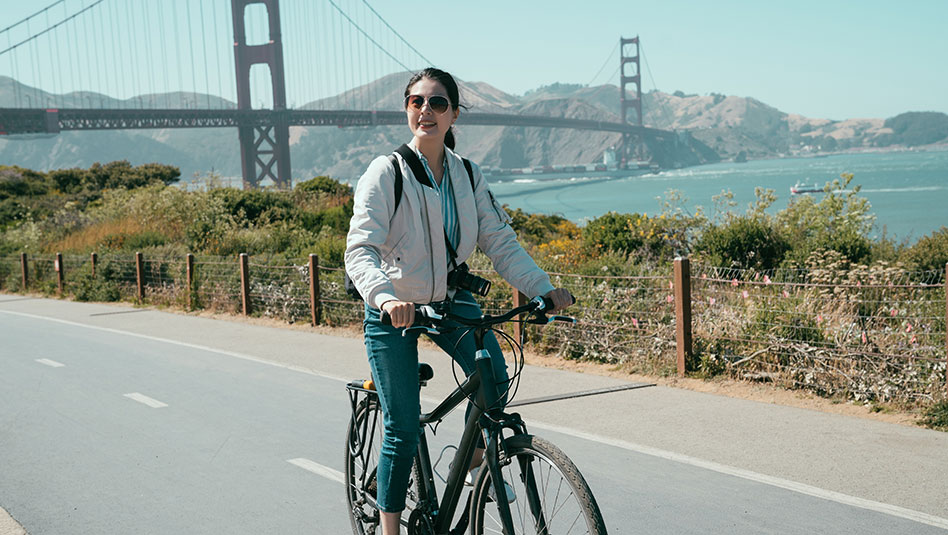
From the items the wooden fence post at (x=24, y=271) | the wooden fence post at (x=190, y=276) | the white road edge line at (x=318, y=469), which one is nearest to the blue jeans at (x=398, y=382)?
the white road edge line at (x=318, y=469)

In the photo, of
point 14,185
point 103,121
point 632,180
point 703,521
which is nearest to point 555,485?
point 703,521

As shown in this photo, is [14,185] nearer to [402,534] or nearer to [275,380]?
[275,380]

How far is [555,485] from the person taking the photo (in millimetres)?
3152

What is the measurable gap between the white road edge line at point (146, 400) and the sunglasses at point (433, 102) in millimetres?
5274

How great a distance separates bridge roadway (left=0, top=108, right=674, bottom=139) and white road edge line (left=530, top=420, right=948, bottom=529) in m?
58.6

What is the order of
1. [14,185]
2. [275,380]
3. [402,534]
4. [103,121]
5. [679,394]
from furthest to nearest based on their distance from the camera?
1. [103,121]
2. [14,185]
3. [275,380]
4. [679,394]
5. [402,534]

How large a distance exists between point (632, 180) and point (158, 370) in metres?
139

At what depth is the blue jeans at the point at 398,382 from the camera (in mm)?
3609

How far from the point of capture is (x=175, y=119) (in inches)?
2453

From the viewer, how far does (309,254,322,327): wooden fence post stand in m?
13.1

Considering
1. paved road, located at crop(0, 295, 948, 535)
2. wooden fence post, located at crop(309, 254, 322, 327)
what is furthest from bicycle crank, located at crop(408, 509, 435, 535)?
wooden fence post, located at crop(309, 254, 322, 327)

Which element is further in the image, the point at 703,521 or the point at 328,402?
the point at 328,402

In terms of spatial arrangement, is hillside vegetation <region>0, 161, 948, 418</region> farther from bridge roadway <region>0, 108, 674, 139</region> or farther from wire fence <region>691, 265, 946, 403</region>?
bridge roadway <region>0, 108, 674, 139</region>

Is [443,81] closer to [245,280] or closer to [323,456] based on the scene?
[323,456]
